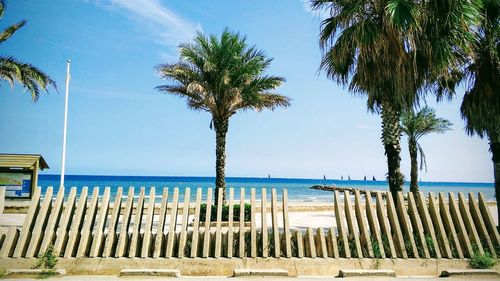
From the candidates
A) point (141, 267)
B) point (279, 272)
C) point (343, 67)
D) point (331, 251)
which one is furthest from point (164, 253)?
point (343, 67)

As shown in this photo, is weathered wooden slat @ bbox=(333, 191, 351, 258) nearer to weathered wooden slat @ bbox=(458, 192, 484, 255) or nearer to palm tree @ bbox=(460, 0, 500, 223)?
weathered wooden slat @ bbox=(458, 192, 484, 255)

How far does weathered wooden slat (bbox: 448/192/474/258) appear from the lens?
191 inches

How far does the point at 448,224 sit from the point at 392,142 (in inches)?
165

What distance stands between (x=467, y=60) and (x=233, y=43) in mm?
9164

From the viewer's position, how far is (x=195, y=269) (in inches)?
178

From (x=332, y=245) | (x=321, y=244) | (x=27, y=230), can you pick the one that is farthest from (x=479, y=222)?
(x=27, y=230)

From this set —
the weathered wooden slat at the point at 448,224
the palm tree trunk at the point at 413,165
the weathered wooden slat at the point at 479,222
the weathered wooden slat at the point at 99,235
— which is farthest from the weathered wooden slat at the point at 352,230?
the palm tree trunk at the point at 413,165

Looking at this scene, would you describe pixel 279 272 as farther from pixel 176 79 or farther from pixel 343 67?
pixel 176 79

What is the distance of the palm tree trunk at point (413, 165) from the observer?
67.6 ft

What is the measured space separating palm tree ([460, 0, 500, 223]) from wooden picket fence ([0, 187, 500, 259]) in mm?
4638

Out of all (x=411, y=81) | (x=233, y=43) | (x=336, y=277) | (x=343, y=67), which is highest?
(x=233, y=43)

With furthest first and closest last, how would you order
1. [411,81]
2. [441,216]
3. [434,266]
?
[411,81]
[441,216]
[434,266]

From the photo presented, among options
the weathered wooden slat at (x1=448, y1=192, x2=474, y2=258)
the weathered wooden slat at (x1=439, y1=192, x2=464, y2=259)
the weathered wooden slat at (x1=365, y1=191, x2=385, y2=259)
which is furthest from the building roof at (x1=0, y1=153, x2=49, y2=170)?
the weathered wooden slat at (x1=448, y1=192, x2=474, y2=258)

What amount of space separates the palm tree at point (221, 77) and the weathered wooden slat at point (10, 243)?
32.0 feet
